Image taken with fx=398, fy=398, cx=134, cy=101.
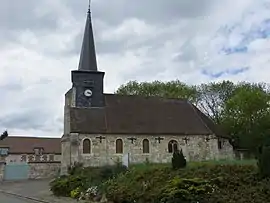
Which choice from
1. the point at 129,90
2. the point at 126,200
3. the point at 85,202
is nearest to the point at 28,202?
the point at 85,202

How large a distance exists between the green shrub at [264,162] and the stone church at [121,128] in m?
27.6

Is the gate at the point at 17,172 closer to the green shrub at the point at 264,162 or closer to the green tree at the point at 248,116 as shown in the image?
the green tree at the point at 248,116

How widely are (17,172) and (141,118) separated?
1553 cm

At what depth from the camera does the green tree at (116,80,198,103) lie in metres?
56.6

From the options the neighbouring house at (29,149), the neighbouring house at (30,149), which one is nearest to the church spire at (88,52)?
the neighbouring house at (29,149)

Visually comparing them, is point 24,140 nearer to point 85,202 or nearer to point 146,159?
point 146,159

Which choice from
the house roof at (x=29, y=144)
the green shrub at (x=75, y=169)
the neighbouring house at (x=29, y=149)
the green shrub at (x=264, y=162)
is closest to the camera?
the green shrub at (x=264, y=162)

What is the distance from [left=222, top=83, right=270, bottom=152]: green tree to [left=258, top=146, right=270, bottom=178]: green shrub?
1107 inches

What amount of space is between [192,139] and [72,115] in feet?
43.9

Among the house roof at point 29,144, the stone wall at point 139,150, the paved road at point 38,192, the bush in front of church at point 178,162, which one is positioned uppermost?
the house roof at point 29,144

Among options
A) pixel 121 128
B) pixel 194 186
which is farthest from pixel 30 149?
pixel 194 186

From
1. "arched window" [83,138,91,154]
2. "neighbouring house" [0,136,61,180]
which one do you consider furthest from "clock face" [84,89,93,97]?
"neighbouring house" [0,136,61,180]

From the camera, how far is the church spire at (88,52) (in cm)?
4525

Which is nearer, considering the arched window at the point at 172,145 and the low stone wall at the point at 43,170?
the arched window at the point at 172,145
